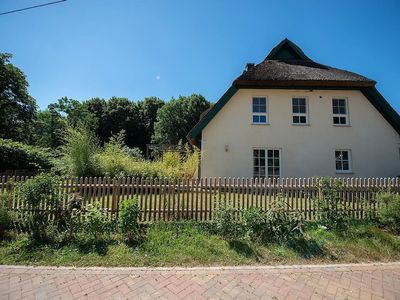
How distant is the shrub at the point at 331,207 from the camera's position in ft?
21.4

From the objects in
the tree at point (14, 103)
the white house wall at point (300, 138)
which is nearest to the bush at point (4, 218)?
the white house wall at point (300, 138)

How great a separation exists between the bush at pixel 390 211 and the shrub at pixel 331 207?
2.65ft

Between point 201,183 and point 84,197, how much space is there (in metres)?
3.18

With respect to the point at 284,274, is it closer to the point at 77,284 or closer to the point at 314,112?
the point at 77,284

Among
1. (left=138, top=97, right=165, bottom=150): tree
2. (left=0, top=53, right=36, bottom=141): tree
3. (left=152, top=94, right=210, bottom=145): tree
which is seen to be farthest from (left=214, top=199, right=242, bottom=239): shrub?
(left=138, top=97, right=165, bottom=150): tree

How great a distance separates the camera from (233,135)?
14.2 m

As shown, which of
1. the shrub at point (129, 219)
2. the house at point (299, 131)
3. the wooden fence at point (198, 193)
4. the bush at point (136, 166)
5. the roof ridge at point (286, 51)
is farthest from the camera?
the roof ridge at point (286, 51)

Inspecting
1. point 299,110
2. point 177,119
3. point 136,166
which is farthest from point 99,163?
point 177,119

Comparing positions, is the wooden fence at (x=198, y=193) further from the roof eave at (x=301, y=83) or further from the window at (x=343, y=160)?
the roof eave at (x=301, y=83)

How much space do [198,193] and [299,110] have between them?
10076mm

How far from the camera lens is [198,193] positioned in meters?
7.10

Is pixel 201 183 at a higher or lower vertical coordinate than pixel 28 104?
lower

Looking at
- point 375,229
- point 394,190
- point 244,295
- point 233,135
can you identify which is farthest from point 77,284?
point 233,135

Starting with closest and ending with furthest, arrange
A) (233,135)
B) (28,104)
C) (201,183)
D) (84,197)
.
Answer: (84,197), (201,183), (233,135), (28,104)
